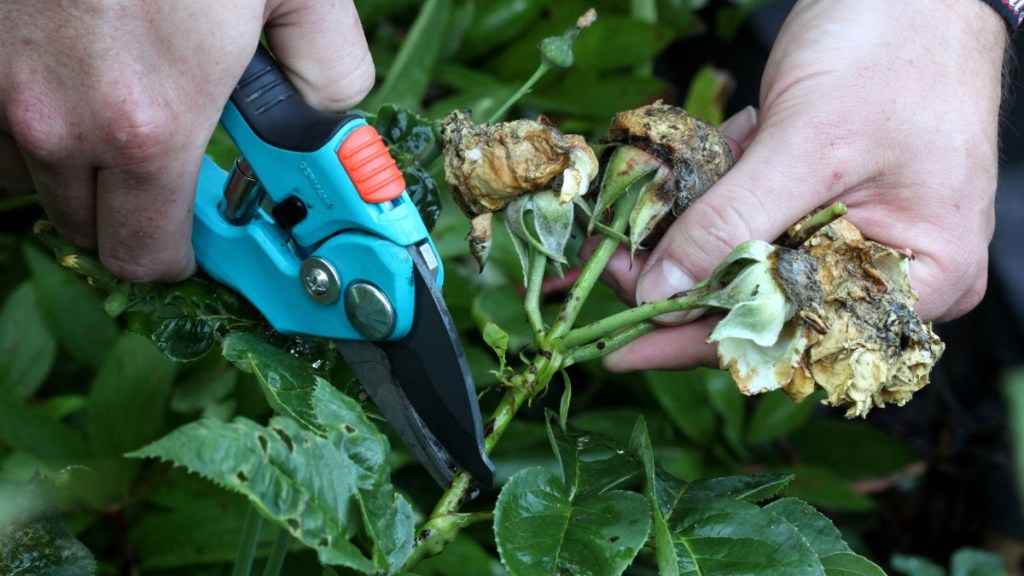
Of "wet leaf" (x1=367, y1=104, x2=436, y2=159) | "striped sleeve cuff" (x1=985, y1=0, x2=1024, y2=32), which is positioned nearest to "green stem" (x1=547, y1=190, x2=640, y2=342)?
"wet leaf" (x1=367, y1=104, x2=436, y2=159)

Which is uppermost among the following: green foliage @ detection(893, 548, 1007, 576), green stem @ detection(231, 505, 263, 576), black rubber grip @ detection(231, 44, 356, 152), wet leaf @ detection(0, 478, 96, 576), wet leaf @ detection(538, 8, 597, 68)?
black rubber grip @ detection(231, 44, 356, 152)

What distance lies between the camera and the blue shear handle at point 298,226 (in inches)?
30.5

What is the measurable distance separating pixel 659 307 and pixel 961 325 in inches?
53.7

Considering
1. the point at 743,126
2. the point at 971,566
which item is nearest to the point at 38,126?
the point at 743,126

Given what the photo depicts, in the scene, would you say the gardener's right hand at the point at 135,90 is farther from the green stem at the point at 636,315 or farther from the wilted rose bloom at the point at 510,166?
the green stem at the point at 636,315

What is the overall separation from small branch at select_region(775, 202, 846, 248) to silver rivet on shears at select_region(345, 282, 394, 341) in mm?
355

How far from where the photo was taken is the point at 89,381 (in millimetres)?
1554

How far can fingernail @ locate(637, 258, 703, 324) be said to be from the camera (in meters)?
0.91

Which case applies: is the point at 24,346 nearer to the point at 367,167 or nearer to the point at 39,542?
the point at 39,542

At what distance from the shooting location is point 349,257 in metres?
0.80

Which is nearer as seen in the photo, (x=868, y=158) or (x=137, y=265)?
(x=137, y=265)

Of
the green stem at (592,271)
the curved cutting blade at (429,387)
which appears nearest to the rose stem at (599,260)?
the green stem at (592,271)

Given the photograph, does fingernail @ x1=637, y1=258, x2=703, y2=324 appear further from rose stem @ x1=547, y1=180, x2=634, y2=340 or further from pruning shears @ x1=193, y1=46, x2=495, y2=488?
pruning shears @ x1=193, y1=46, x2=495, y2=488

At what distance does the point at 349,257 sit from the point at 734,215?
0.34m
